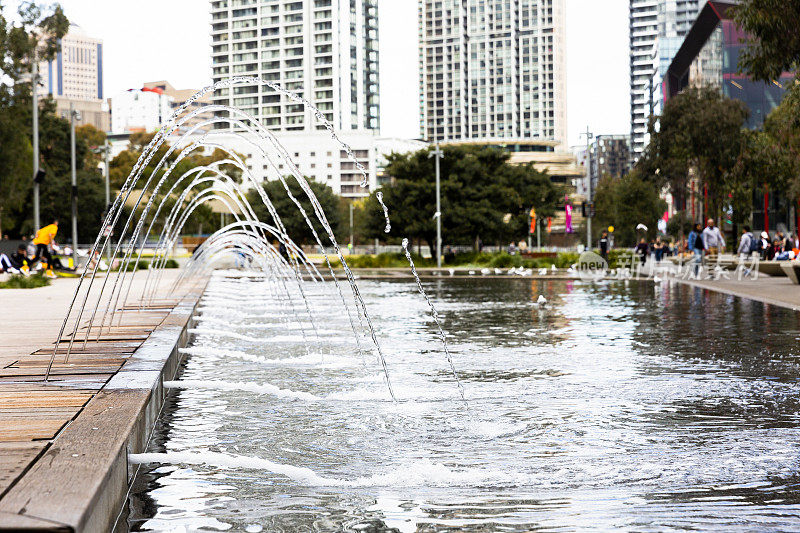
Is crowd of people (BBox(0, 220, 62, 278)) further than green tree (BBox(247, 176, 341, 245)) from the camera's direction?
No

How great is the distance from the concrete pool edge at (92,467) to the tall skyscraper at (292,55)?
175m

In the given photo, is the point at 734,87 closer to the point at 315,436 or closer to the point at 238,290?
the point at 238,290


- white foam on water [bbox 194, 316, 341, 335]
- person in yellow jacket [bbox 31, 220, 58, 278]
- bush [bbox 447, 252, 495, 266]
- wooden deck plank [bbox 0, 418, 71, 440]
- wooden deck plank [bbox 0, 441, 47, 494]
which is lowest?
white foam on water [bbox 194, 316, 341, 335]

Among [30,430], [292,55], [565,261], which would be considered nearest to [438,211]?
[565,261]

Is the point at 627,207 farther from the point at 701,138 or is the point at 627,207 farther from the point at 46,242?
the point at 46,242

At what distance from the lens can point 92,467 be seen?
140 inches

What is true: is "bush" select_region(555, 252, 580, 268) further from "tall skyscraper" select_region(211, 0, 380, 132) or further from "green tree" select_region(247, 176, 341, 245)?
"tall skyscraper" select_region(211, 0, 380, 132)

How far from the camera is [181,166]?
80562mm

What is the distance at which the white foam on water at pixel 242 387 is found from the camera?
7723 millimetres

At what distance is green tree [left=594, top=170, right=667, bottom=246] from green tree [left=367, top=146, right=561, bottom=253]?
105 ft

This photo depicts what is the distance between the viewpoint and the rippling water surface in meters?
4.29

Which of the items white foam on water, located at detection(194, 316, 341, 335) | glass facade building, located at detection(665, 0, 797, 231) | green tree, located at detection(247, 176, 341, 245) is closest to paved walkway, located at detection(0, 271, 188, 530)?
white foam on water, located at detection(194, 316, 341, 335)

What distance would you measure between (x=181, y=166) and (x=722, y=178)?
50374 mm

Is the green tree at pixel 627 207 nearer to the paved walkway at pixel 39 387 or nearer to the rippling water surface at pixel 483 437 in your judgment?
the rippling water surface at pixel 483 437
